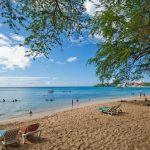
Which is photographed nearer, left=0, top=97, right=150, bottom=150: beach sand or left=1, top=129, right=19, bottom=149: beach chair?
left=1, top=129, right=19, bottom=149: beach chair

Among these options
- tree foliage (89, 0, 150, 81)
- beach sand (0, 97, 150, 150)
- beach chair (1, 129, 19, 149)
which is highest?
tree foliage (89, 0, 150, 81)

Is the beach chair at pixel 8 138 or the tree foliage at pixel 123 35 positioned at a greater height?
the tree foliage at pixel 123 35

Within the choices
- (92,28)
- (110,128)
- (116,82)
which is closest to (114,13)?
(92,28)

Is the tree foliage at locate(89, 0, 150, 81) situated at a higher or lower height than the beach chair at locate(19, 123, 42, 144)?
higher

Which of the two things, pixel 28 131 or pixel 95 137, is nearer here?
pixel 28 131

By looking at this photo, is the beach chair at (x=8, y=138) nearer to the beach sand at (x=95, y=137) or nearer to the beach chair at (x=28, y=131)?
the beach sand at (x=95, y=137)

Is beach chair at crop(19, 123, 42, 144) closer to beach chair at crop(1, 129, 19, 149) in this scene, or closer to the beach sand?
the beach sand

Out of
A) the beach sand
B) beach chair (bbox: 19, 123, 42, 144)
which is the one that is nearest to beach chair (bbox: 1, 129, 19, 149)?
the beach sand

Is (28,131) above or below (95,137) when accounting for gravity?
above

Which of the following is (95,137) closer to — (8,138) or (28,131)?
(28,131)

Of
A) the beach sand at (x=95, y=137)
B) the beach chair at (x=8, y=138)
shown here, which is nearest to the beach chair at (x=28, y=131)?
the beach sand at (x=95, y=137)

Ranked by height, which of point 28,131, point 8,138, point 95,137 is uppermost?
point 28,131

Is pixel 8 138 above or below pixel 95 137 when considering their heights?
above

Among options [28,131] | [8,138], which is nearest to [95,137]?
[28,131]
